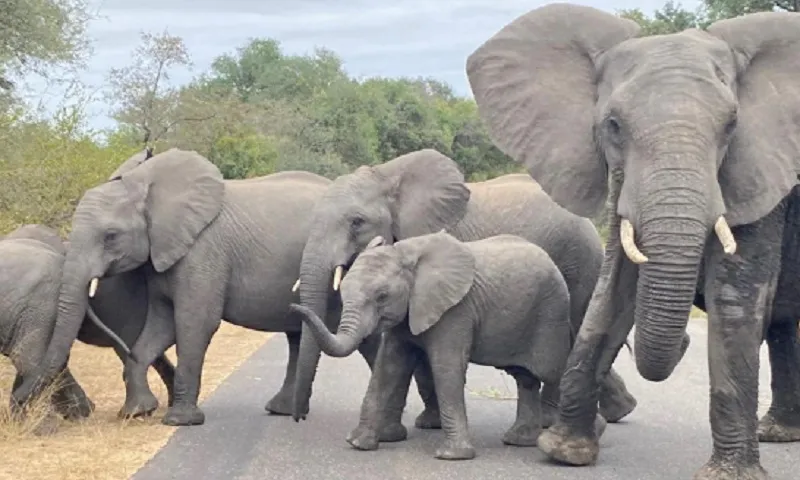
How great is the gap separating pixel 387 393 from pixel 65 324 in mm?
2240

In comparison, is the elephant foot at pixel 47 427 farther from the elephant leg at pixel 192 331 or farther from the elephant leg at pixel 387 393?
the elephant leg at pixel 387 393

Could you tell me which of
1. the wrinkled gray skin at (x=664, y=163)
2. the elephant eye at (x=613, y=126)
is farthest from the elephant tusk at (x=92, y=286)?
the elephant eye at (x=613, y=126)

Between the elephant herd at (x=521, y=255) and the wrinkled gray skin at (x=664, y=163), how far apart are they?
0.04 feet

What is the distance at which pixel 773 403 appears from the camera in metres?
8.89

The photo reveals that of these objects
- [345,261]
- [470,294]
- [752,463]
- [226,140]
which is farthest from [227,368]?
[226,140]

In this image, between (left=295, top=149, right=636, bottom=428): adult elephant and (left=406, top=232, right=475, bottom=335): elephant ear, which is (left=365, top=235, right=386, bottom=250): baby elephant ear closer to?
(left=406, top=232, right=475, bottom=335): elephant ear

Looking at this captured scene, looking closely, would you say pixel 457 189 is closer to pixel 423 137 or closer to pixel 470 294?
pixel 470 294

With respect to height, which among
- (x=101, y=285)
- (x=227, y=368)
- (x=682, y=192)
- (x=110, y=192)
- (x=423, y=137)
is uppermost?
(x=682, y=192)

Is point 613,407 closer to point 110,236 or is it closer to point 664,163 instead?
point 110,236

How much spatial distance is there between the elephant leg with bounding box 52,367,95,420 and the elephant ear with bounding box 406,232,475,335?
8.85 ft

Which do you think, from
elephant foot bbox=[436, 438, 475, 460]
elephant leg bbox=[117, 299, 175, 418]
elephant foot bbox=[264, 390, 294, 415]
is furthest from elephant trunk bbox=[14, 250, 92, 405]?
elephant foot bbox=[436, 438, 475, 460]

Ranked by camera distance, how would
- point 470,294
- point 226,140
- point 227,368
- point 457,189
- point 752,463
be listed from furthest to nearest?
1. point 226,140
2. point 227,368
3. point 457,189
4. point 470,294
5. point 752,463

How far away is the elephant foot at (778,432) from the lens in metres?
8.77

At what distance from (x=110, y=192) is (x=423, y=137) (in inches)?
1483
